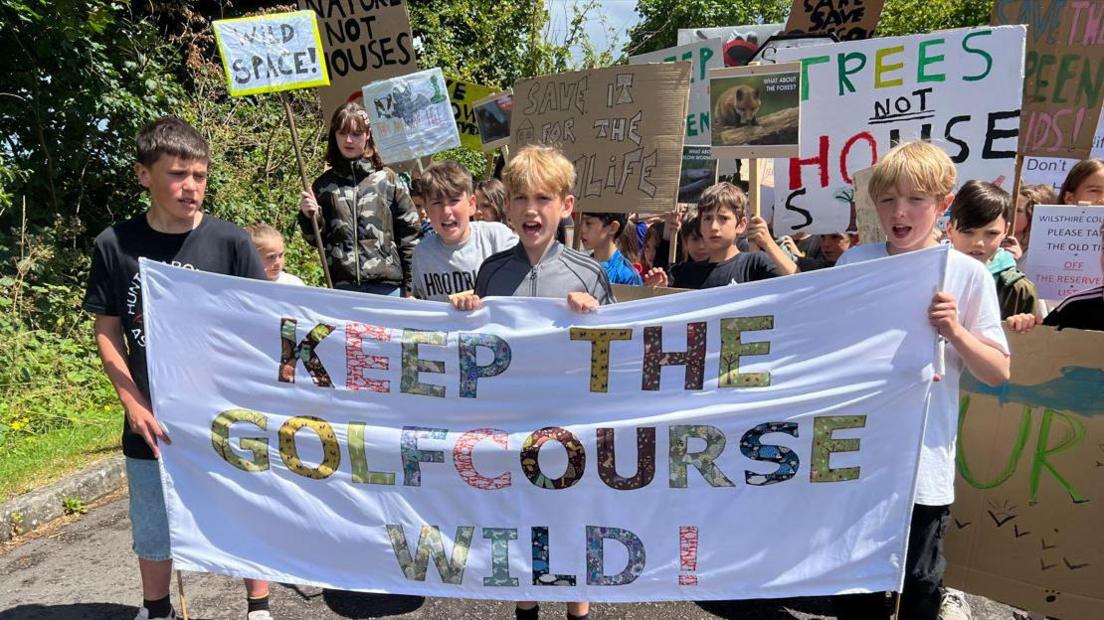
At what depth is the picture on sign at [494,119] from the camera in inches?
261

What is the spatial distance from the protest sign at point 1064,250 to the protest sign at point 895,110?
1.34 feet

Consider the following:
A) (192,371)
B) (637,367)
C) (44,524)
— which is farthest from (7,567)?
(637,367)

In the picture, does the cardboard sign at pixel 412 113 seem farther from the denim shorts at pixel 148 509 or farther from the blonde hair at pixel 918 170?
the blonde hair at pixel 918 170

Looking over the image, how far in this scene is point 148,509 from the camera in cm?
309

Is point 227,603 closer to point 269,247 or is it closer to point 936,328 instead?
point 269,247

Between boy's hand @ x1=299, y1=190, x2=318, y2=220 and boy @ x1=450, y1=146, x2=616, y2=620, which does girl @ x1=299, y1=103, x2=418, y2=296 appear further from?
boy @ x1=450, y1=146, x2=616, y2=620

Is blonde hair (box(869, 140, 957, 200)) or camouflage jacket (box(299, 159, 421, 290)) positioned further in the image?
camouflage jacket (box(299, 159, 421, 290))

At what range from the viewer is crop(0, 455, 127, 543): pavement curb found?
4.59 metres

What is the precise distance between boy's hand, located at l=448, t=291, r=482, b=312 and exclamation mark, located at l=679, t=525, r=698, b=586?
1000 mm

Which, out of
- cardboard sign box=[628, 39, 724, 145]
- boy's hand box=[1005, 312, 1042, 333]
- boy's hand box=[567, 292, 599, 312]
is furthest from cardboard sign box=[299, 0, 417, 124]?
boy's hand box=[1005, 312, 1042, 333]

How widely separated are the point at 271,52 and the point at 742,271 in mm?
2914

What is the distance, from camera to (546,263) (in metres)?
3.01

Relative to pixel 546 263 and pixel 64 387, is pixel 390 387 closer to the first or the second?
pixel 546 263

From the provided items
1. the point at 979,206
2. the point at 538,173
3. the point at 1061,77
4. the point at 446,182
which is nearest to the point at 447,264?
the point at 446,182
